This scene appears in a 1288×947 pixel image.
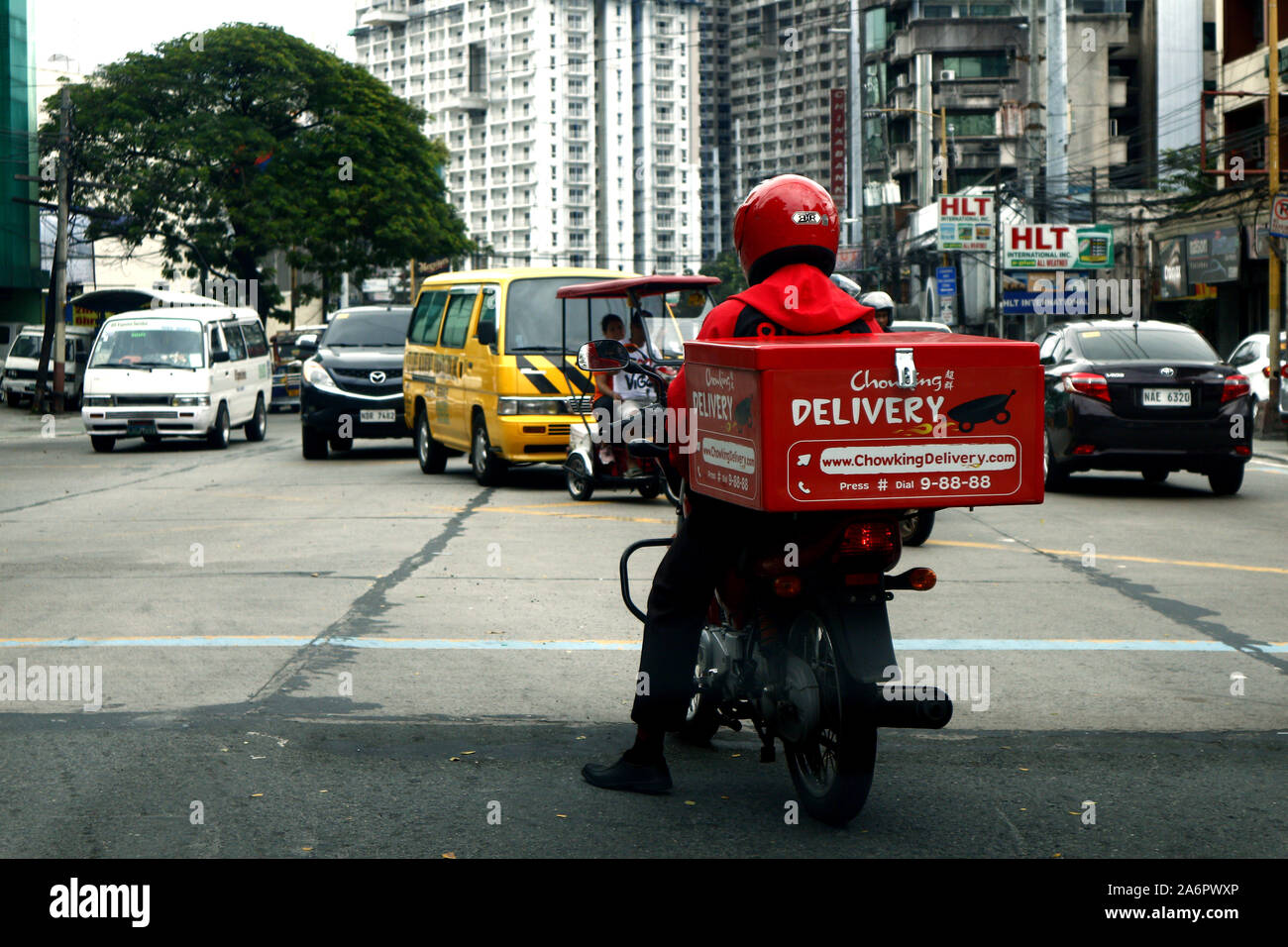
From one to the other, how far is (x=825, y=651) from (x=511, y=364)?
11.2 m

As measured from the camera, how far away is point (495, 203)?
165m

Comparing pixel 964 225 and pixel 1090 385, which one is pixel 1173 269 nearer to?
pixel 964 225

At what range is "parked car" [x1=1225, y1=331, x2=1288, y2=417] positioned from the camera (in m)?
22.3

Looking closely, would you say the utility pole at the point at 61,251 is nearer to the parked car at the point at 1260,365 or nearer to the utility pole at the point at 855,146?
the parked car at the point at 1260,365

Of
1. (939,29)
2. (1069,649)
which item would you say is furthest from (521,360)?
(939,29)

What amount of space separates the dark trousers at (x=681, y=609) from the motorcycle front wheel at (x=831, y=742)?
30cm

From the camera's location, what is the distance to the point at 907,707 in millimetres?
4289

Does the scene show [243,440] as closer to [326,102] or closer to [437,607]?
[437,607]

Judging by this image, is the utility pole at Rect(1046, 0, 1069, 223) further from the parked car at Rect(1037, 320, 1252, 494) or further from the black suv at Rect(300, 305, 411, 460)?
the parked car at Rect(1037, 320, 1252, 494)

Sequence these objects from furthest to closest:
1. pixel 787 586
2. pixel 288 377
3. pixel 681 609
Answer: pixel 288 377
pixel 681 609
pixel 787 586

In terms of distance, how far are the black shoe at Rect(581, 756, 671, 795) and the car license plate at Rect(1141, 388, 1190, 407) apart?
10425 mm

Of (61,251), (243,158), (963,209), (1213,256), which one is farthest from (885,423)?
(243,158)
